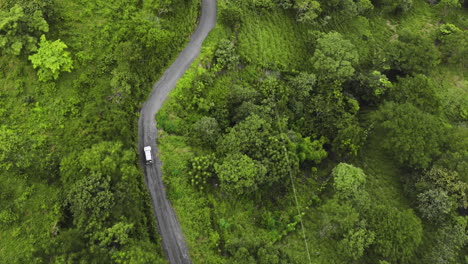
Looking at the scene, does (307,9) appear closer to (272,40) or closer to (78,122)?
(272,40)

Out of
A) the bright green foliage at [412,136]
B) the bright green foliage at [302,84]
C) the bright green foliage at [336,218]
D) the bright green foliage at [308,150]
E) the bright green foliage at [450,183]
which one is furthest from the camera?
the bright green foliage at [302,84]

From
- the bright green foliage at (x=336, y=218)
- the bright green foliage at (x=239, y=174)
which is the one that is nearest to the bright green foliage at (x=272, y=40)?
the bright green foliage at (x=239, y=174)

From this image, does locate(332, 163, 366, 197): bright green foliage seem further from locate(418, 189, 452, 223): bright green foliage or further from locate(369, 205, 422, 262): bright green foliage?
locate(418, 189, 452, 223): bright green foliage

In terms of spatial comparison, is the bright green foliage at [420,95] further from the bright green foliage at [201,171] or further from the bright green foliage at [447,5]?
the bright green foliage at [201,171]

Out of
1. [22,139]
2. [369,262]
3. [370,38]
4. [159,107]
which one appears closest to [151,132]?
[159,107]

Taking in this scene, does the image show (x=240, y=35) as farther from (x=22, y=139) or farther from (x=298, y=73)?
(x=22, y=139)

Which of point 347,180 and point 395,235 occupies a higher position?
point 347,180

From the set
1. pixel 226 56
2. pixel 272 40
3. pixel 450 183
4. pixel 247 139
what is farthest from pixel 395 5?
pixel 247 139

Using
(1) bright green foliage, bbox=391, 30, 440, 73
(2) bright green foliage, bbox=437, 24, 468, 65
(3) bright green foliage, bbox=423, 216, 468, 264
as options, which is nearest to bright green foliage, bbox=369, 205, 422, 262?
(3) bright green foliage, bbox=423, 216, 468, 264
